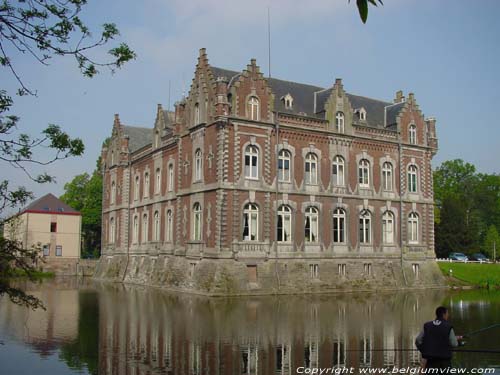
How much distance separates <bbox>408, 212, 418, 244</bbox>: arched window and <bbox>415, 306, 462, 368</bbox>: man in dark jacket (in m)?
37.0

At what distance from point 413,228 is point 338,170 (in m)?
9.04

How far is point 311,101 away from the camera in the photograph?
148ft

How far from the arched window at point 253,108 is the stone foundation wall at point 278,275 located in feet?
33.7

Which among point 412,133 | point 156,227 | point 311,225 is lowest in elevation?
point 311,225

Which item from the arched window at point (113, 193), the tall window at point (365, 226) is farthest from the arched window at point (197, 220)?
the arched window at point (113, 193)

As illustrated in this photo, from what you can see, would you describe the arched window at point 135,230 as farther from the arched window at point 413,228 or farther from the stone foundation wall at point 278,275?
the arched window at point 413,228

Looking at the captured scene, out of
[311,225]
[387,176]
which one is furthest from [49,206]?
[387,176]

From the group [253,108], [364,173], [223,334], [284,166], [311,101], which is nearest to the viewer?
[223,334]

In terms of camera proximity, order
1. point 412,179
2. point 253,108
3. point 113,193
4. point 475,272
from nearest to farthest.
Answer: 1. point 253,108
2. point 412,179
3. point 475,272
4. point 113,193

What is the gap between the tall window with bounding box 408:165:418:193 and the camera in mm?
47000

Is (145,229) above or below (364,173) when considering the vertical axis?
below

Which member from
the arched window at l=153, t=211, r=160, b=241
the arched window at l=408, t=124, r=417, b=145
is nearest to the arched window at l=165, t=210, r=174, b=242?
the arched window at l=153, t=211, r=160, b=241

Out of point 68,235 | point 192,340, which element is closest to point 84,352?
point 192,340

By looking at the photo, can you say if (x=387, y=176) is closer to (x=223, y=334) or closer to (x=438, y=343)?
(x=223, y=334)
